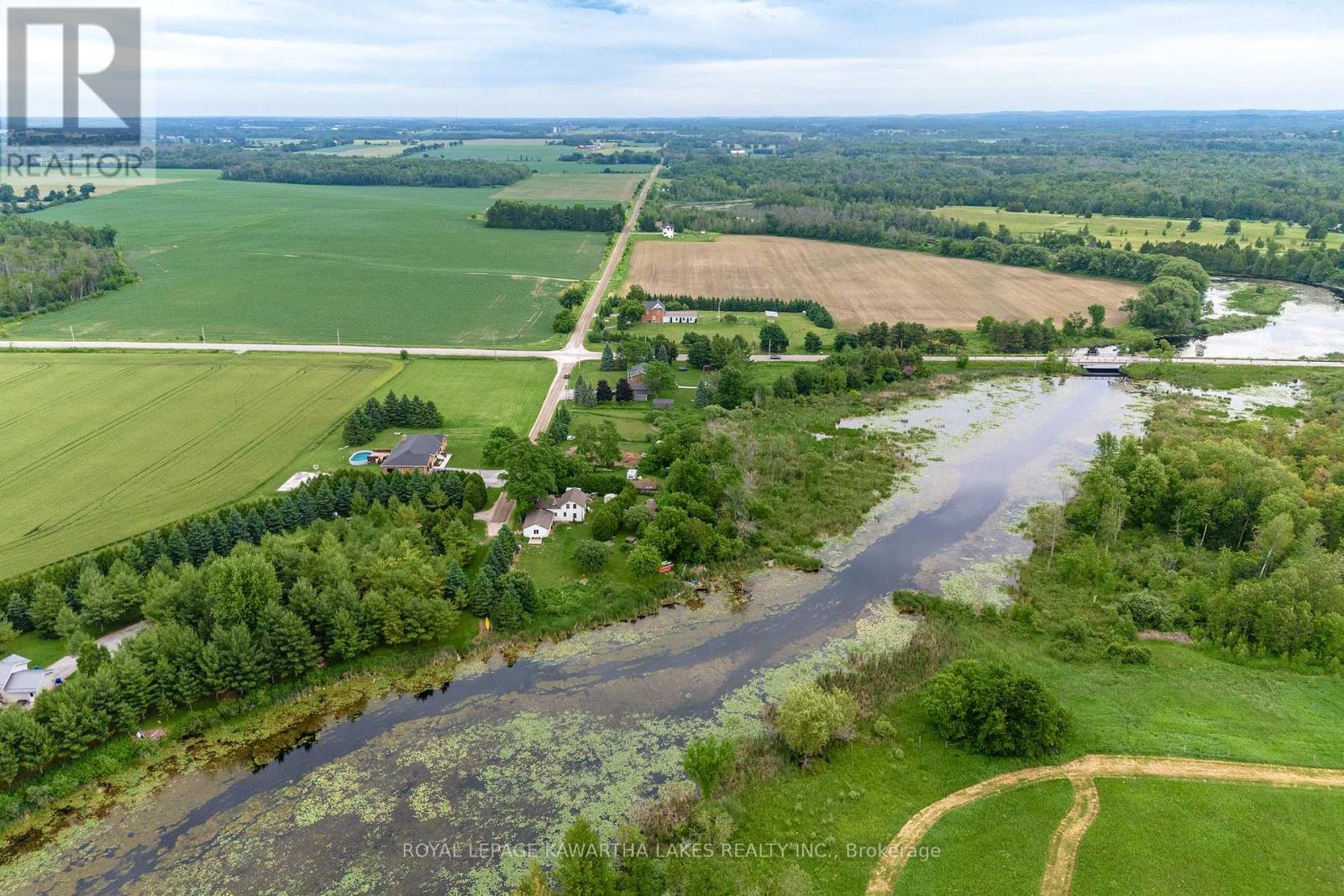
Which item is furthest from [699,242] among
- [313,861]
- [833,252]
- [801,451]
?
[313,861]

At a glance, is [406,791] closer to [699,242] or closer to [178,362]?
[178,362]

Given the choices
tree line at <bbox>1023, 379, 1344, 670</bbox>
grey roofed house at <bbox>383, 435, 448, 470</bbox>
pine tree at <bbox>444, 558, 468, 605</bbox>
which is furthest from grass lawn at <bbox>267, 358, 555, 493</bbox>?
tree line at <bbox>1023, 379, 1344, 670</bbox>

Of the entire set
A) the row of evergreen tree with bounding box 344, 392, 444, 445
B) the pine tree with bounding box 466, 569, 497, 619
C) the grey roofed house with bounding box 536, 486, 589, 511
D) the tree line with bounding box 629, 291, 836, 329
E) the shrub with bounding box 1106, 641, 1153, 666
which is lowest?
the shrub with bounding box 1106, 641, 1153, 666

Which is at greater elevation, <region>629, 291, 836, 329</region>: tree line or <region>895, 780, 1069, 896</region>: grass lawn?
<region>629, 291, 836, 329</region>: tree line

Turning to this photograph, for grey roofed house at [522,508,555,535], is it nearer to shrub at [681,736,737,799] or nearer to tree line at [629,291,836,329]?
shrub at [681,736,737,799]

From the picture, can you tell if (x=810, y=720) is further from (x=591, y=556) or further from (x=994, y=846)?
(x=591, y=556)

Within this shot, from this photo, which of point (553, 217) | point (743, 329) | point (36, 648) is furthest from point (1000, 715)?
point (553, 217)
